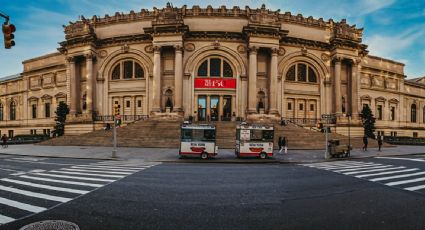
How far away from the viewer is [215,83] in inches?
1437

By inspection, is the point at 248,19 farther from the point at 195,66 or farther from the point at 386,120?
the point at 386,120

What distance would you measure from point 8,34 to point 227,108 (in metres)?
29.2

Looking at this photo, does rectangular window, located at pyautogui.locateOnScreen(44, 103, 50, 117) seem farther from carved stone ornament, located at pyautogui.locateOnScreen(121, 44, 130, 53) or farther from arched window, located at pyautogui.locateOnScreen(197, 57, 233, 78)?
arched window, located at pyautogui.locateOnScreen(197, 57, 233, 78)

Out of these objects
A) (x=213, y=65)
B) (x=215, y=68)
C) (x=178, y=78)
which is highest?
(x=213, y=65)

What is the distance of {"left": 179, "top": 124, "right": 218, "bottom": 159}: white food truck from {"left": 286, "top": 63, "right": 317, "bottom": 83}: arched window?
989 inches

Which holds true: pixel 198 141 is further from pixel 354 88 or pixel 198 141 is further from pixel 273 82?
pixel 354 88

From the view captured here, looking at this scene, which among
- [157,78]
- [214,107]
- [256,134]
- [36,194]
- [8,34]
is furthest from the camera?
[214,107]

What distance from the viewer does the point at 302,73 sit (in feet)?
131

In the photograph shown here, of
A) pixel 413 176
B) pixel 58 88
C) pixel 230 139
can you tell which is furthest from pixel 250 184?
pixel 58 88

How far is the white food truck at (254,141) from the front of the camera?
18.0m

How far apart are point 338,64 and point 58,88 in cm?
4795

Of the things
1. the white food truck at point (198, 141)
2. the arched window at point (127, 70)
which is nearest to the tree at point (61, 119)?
the arched window at point (127, 70)

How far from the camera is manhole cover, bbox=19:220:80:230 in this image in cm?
492

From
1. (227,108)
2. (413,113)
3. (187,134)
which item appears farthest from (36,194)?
(413,113)
